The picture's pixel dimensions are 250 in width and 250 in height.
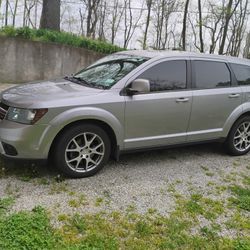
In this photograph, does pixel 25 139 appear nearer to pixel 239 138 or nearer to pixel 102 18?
pixel 239 138

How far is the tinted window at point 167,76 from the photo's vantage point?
4.85m

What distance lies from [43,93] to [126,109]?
1.04 meters

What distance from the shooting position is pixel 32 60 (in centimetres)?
1141

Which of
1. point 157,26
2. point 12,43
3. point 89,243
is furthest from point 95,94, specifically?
point 157,26

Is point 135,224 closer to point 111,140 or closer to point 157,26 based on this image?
point 111,140

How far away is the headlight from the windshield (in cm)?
98

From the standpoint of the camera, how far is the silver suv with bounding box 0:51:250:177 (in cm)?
411

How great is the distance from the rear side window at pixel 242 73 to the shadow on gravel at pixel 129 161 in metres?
1.11

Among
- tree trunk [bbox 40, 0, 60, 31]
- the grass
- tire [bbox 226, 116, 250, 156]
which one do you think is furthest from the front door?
tree trunk [bbox 40, 0, 60, 31]

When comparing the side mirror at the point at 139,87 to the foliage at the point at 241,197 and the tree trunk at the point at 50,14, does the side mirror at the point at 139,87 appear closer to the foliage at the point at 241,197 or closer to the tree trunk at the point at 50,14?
the foliage at the point at 241,197

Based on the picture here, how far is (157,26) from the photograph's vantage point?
34188mm

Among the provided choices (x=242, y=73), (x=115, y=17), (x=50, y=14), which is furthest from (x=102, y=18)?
(x=242, y=73)

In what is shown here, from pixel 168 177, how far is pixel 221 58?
2.24 metres

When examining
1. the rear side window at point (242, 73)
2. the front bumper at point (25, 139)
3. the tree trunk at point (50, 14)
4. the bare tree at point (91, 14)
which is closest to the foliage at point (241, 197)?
the rear side window at point (242, 73)
